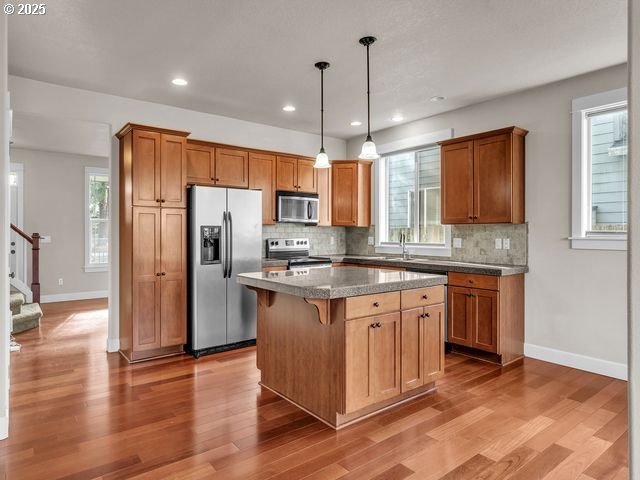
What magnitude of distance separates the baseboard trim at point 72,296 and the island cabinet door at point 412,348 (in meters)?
6.78

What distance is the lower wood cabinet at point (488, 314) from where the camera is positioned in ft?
12.7

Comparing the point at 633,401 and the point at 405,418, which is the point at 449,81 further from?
the point at 633,401

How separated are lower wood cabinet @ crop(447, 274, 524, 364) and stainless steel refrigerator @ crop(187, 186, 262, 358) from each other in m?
2.22

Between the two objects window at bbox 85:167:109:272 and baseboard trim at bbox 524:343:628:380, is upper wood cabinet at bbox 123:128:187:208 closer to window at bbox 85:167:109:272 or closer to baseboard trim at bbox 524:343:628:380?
baseboard trim at bbox 524:343:628:380

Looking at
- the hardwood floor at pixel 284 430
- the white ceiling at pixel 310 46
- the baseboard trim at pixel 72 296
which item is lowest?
the hardwood floor at pixel 284 430

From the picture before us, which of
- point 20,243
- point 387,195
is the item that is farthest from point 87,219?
point 387,195

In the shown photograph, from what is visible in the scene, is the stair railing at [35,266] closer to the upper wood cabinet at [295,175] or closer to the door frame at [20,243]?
the door frame at [20,243]

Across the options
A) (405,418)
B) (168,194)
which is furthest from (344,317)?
(168,194)

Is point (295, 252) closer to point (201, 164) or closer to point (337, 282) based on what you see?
point (201, 164)

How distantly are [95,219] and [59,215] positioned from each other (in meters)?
0.59

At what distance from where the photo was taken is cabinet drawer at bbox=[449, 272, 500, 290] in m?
3.91

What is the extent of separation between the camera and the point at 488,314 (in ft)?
12.9

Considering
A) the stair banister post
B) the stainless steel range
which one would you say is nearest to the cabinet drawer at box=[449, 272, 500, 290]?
the stainless steel range

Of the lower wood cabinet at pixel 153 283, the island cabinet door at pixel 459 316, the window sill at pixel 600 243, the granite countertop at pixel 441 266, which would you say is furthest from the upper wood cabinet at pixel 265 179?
the window sill at pixel 600 243
